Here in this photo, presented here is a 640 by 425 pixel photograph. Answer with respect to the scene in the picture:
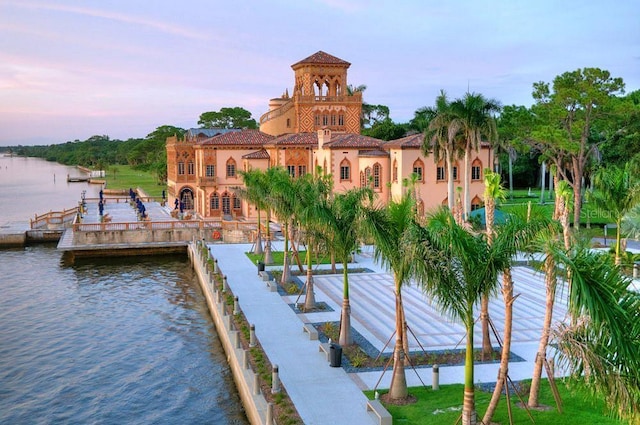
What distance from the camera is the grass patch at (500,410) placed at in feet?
45.4

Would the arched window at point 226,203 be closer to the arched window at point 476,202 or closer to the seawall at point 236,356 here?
the arched window at point 476,202

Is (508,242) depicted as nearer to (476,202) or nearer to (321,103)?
(476,202)

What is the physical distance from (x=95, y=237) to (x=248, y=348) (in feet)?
89.3

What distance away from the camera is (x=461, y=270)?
12203 mm

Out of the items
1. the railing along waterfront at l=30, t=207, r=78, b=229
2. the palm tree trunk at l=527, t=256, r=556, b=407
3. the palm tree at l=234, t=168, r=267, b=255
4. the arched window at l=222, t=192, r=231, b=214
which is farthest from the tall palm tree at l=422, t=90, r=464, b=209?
the railing along waterfront at l=30, t=207, r=78, b=229

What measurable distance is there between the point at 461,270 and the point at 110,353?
15793 mm

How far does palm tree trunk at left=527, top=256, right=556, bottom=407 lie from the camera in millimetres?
11562

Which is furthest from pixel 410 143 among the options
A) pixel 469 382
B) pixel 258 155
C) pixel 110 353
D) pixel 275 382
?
pixel 469 382

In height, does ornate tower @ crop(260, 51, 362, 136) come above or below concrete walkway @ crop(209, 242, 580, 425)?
above

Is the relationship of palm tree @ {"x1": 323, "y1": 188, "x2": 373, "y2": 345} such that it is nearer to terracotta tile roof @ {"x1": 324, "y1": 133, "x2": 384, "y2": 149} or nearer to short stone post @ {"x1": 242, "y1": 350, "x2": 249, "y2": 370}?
short stone post @ {"x1": 242, "y1": 350, "x2": 249, "y2": 370}

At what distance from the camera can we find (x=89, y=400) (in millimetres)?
19172

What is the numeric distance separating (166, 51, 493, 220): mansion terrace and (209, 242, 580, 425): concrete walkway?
1394cm

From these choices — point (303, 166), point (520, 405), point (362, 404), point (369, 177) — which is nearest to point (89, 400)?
point (362, 404)

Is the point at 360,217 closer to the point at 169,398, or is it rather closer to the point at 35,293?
the point at 169,398
